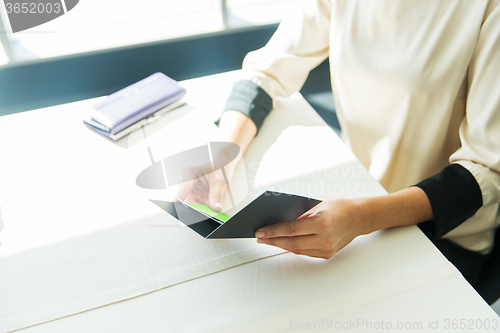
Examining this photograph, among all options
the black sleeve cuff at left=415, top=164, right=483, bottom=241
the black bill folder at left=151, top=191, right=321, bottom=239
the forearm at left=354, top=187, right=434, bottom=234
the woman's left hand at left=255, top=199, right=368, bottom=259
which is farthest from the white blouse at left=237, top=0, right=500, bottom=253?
the black bill folder at left=151, top=191, right=321, bottom=239

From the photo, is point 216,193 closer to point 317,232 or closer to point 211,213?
point 211,213

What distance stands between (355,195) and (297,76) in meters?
0.49

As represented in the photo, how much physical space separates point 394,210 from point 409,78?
1.18 feet

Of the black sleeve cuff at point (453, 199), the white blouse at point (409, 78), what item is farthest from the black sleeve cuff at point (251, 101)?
the black sleeve cuff at point (453, 199)

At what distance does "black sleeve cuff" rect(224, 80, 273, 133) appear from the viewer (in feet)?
3.56

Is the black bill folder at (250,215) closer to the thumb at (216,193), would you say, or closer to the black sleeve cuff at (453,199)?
the thumb at (216,193)

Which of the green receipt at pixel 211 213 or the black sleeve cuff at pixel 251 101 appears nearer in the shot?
the green receipt at pixel 211 213

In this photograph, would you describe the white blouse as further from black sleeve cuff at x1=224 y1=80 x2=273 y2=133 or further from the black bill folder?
the black bill folder

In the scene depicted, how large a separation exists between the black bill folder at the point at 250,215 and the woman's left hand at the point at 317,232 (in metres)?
0.02

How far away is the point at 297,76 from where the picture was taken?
3.94 ft

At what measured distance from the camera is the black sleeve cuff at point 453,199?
812 millimetres

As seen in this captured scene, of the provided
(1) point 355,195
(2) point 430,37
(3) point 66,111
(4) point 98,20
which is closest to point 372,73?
(2) point 430,37

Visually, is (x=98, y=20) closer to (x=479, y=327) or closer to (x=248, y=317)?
(x=248, y=317)

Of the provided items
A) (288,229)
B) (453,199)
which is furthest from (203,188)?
(453,199)
